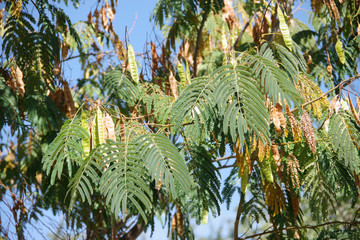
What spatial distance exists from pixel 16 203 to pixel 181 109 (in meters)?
2.67

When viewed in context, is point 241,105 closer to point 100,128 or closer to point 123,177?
point 123,177

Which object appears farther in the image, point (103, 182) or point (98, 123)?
point (98, 123)

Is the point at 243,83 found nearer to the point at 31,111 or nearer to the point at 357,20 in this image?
the point at 31,111

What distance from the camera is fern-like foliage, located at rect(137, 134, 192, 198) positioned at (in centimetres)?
274

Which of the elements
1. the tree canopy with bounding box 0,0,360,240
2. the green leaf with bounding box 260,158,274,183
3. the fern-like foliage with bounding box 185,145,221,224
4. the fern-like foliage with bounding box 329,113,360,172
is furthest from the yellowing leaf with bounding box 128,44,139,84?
the fern-like foliage with bounding box 329,113,360,172

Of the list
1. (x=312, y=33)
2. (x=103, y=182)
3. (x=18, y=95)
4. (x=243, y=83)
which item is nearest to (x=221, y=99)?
(x=243, y=83)

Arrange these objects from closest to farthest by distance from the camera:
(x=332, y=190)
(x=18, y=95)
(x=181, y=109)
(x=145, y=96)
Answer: (x=181, y=109)
(x=332, y=190)
(x=145, y=96)
(x=18, y=95)

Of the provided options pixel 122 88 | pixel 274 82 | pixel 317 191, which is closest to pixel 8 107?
pixel 122 88

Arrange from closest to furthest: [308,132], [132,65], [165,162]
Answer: [165,162] → [308,132] → [132,65]

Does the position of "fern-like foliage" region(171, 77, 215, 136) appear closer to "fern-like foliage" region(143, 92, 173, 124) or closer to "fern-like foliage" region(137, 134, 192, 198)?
"fern-like foliage" region(137, 134, 192, 198)

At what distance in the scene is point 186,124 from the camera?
3176 millimetres

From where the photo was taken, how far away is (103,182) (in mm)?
2723

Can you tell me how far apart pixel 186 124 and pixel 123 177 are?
0.61 meters

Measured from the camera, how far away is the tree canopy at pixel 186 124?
2805 millimetres
